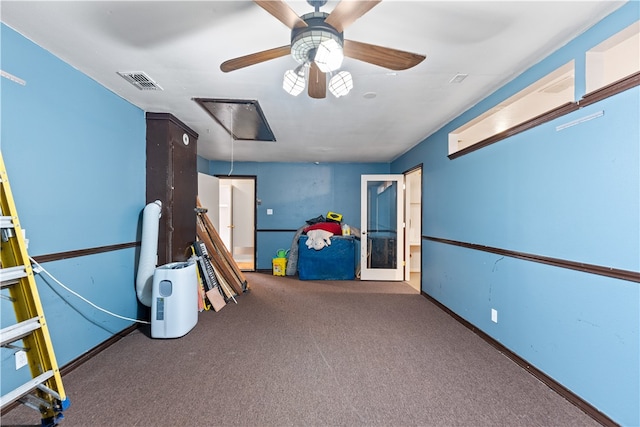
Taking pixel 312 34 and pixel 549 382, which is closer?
pixel 312 34

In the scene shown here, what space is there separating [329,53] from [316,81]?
43cm

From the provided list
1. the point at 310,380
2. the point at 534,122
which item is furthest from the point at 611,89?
the point at 310,380

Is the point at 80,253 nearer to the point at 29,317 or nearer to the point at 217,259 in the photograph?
the point at 29,317

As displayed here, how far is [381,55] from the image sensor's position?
1.53 metres

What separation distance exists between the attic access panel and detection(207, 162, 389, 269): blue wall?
1.95 m

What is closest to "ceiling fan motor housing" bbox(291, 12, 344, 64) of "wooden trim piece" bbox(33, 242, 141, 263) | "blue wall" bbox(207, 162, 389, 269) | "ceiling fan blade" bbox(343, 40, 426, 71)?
"ceiling fan blade" bbox(343, 40, 426, 71)

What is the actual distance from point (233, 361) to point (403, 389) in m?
1.38

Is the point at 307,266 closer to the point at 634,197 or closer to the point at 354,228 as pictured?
the point at 354,228

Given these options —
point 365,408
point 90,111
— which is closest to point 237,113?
point 90,111

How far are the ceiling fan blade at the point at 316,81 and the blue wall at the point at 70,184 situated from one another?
1.93 meters

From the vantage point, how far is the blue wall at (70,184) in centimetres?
182

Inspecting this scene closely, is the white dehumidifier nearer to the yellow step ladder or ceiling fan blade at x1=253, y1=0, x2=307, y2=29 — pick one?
the yellow step ladder

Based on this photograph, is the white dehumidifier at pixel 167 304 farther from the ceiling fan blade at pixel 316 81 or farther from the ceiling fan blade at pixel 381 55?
the ceiling fan blade at pixel 381 55

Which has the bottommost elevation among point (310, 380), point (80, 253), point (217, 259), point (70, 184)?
point (310, 380)
